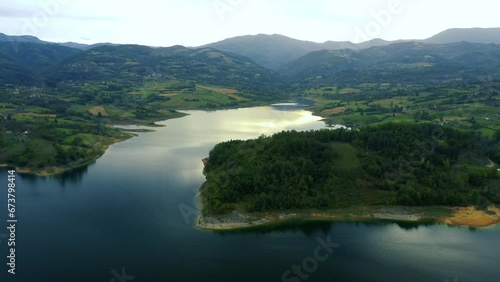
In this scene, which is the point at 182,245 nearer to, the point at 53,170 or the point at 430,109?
the point at 53,170

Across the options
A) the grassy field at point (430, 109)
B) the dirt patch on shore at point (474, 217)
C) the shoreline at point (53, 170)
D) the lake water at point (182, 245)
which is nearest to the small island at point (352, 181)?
the dirt patch on shore at point (474, 217)

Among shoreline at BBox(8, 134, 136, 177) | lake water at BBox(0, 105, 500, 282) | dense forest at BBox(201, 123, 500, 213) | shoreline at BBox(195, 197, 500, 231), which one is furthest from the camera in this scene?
shoreline at BBox(8, 134, 136, 177)


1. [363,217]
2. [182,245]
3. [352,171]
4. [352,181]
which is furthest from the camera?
[352,171]

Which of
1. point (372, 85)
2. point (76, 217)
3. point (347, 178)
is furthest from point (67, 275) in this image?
point (372, 85)

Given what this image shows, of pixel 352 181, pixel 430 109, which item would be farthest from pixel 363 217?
pixel 430 109

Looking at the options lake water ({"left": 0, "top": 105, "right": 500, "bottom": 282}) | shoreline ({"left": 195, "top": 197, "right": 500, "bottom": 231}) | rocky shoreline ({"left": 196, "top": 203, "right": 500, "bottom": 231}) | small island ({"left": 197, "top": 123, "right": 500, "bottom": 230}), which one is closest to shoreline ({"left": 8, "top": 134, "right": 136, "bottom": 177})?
lake water ({"left": 0, "top": 105, "right": 500, "bottom": 282})

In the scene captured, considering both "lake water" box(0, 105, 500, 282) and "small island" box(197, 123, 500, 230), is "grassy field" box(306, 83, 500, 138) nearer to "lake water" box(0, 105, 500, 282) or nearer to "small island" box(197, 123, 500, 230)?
"small island" box(197, 123, 500, 230)

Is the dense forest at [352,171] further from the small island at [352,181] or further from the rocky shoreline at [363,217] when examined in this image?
the rocky shoreline at [363,217]
